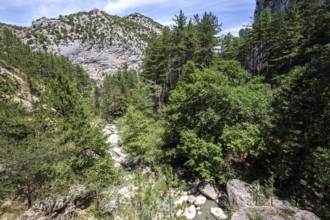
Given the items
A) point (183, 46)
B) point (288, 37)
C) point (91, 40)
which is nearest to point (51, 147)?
point (183, 46)

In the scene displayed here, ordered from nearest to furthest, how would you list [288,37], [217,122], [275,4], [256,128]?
1. [256,128]
2. [217,122]
3. [288,37]
4. [275,4]

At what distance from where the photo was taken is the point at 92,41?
255 feet

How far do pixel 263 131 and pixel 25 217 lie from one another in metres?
16.1

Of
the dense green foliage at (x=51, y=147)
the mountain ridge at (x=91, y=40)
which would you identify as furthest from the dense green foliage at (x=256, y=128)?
the mountain ridge at (x=91, y=40)

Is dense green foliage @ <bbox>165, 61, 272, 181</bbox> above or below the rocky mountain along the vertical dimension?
below

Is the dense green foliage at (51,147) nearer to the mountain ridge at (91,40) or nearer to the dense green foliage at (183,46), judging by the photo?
the dense green foliage at (183,46)

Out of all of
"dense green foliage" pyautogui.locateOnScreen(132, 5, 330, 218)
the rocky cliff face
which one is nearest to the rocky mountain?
"dense green foliage" pyautogui.locateOnScreen(132, 5, 330, 218)

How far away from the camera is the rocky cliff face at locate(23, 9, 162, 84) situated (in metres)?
73.0

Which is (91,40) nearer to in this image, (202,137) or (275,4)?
(275,4)

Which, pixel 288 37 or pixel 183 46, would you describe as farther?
pixel 288 37

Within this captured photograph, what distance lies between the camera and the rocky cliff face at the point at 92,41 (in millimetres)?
73000

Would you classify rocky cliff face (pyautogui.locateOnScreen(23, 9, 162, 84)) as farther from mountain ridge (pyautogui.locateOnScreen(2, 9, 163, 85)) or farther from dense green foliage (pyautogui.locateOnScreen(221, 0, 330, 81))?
dense green foliage (pyautogui.locateOnScreen(221, 0, 330, 81))

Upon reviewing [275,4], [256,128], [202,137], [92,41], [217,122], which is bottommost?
[202,137]

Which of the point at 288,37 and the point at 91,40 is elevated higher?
the point at 91,40
